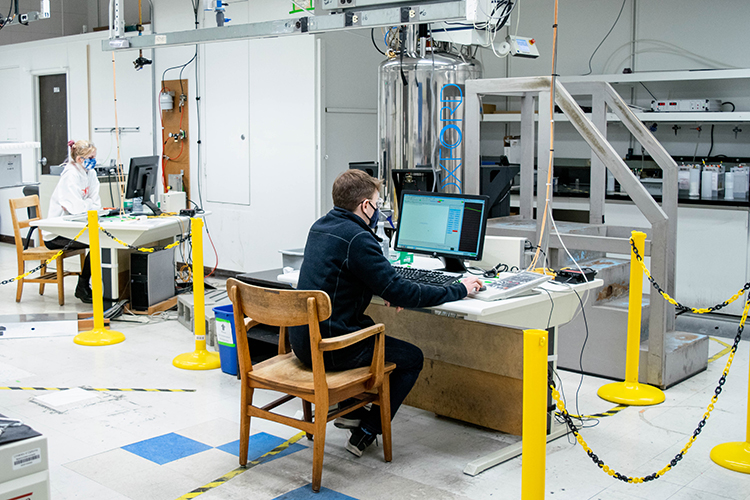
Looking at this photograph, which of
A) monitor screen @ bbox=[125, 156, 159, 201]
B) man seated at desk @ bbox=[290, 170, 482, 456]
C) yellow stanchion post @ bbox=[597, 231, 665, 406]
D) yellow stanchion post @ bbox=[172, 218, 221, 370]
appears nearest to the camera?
man seated at desk @ bbox=[290, 170, 482, 456]

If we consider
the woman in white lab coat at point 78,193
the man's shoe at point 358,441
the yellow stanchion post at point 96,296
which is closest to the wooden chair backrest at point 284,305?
the man's shoe at point 358,441

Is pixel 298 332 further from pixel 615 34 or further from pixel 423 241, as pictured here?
pixel 615 34

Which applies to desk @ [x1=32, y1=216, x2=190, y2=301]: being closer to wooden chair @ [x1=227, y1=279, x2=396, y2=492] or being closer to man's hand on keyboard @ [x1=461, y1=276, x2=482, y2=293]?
wooden chair @ [x1=227, y1=279, x2=396, y2=492]

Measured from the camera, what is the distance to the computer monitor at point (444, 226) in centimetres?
328

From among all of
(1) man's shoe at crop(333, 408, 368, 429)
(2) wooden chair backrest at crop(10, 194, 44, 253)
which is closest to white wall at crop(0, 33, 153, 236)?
(2) wooden chair backrest at crop(10, 194, 44, 253)

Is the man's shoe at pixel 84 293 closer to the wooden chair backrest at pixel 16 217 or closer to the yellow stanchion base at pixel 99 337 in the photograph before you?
the wooden chair backrest at pixel 16 217

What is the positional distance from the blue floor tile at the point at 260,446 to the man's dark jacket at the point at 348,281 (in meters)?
0.50

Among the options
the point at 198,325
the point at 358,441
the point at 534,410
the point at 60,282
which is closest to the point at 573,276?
the point at 358,441

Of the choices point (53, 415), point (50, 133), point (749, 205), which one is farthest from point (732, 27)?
point (50, 133)

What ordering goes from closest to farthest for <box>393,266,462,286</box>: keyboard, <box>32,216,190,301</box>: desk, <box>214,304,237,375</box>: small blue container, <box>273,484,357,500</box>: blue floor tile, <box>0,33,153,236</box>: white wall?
<box>273,484,357,500</box>: blue floor tile
<box>393,266,462,286</box>: keyboard
<box>214,304,237,375</box>: small blue container
<box>32,216,190,301</box>: desk
<box>0,33,153,236</box>: white wall

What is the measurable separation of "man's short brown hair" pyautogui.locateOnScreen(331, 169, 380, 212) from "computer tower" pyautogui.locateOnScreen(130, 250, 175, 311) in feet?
9.81

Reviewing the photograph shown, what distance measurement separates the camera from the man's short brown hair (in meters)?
2.90

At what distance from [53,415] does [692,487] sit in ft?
9.29

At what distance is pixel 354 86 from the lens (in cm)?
669
